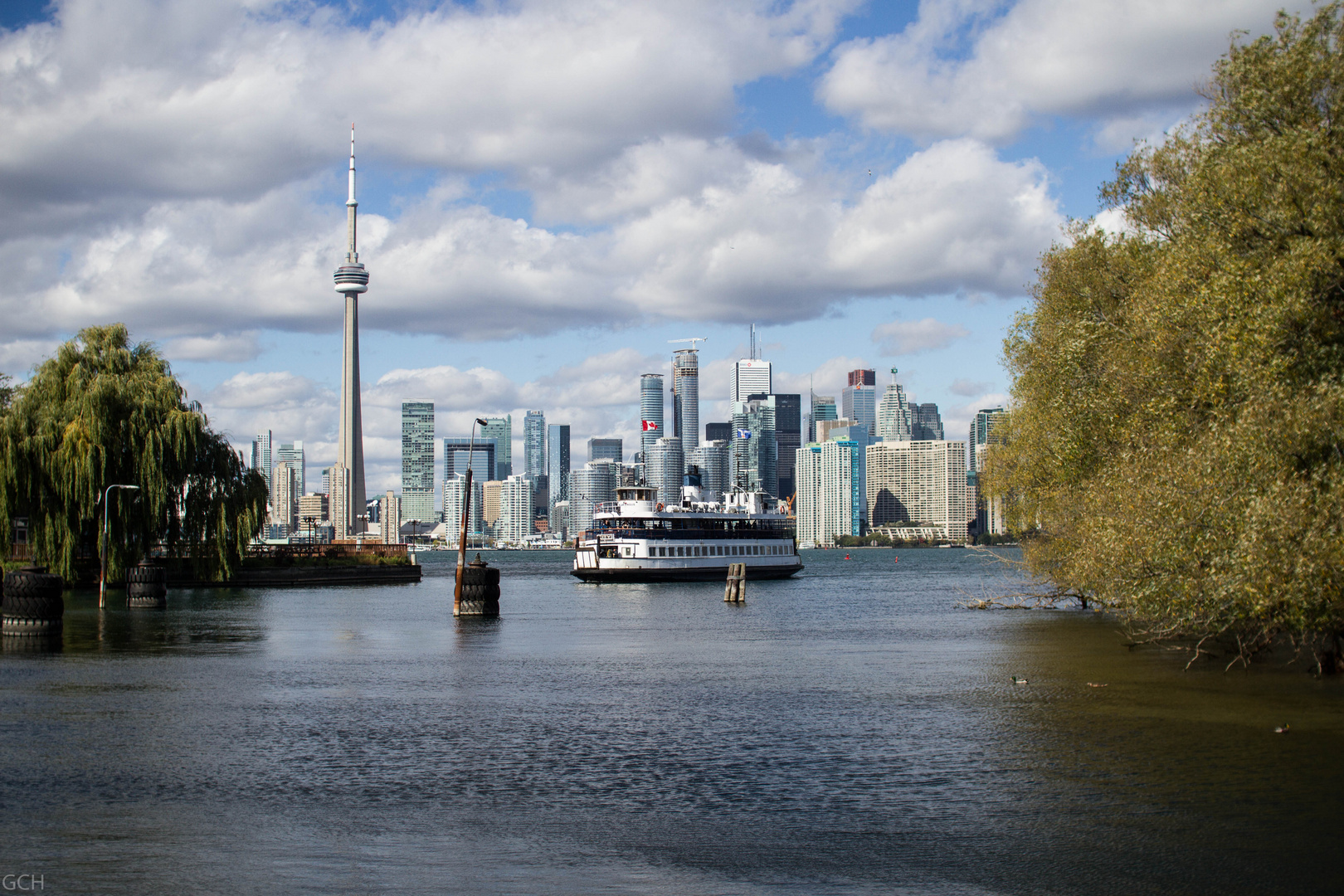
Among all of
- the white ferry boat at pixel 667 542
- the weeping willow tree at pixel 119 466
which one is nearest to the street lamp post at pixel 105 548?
the weeping willow tree at pixel 119 466

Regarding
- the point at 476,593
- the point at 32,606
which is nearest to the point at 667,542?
the point at 476,593

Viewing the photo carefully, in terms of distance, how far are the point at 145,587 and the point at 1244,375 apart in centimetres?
5498

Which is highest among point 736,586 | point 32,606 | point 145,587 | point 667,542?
point 667,542

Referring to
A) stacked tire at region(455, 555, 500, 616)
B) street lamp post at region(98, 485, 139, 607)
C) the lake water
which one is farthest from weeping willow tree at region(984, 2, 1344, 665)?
street lamp post at region(98, 485, 139, 607)

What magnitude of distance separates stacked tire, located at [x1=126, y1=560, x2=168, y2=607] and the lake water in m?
20.6

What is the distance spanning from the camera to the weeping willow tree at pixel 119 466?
62344 mm

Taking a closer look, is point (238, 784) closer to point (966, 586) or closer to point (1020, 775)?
point (1020, 775)

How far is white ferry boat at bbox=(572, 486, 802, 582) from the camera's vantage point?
106m

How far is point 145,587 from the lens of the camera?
61.2 m

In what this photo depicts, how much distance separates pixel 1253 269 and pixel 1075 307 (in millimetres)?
17001

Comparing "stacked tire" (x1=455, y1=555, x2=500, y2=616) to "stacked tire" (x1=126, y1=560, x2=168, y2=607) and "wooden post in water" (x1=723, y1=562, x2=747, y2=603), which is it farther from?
"wooden post in water" (x1=723, y1=562, x2=747, y2=603)

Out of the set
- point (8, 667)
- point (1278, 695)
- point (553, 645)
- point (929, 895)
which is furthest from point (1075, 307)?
point (8, 667)

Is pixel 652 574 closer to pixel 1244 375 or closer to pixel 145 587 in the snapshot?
pixel 145 587

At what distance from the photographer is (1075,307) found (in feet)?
129
